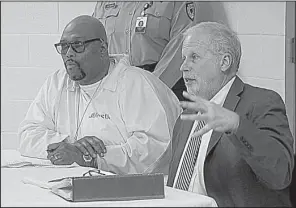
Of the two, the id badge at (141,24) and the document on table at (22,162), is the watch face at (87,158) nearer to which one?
the document on table at (22,162)

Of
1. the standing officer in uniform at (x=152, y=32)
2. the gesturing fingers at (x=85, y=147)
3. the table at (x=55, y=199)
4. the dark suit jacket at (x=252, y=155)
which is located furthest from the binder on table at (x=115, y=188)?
the standing officer in uniform at (x=152, y=32)

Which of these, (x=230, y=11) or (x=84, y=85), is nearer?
(x=84, y=85)

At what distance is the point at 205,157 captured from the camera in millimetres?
2291

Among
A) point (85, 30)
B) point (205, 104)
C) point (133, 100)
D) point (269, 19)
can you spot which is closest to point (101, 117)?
point (133, 100)

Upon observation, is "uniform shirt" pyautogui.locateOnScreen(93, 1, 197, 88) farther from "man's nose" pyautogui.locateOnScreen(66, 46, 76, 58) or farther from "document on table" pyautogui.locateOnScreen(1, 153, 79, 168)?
"document on table" pyautogui.locateOnScreen(1, 153, 79, 168)

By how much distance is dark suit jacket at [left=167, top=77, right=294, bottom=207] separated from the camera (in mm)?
2047

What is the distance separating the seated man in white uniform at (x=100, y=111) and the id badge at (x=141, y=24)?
33 centimetres

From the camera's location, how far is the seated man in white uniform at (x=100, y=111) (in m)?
2.82

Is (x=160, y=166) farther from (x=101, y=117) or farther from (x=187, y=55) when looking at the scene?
(x=187, y=55)

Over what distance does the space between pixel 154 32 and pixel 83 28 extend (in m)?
0.46

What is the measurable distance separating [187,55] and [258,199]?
56cm

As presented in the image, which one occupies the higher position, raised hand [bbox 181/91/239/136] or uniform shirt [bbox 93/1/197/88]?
uniform shirt [bbox 93/1/197/88]

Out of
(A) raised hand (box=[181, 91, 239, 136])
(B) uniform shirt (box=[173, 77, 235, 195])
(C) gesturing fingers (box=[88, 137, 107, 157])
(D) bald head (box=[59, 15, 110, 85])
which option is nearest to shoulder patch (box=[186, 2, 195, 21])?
(D) bald head (box=[59, 15, 110, 85])

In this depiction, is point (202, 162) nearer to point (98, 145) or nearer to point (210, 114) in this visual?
point (210, 114)
